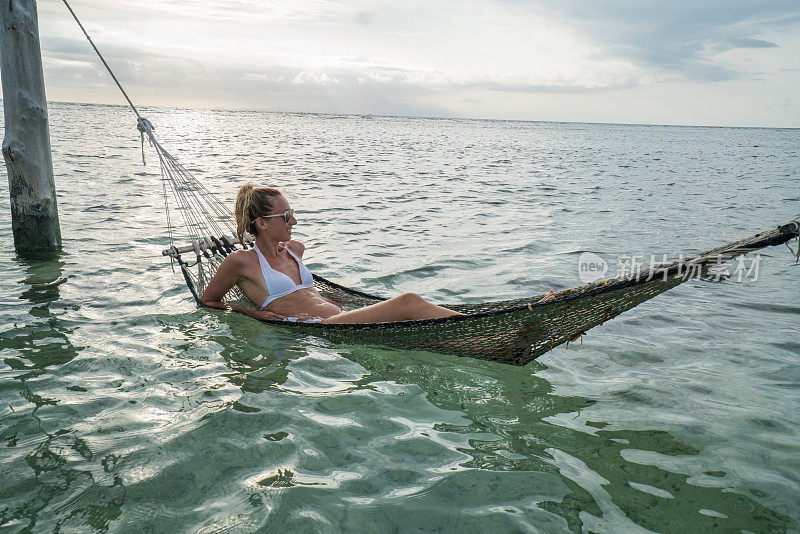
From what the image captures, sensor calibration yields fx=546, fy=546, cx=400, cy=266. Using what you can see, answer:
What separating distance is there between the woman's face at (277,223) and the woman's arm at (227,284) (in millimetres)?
237

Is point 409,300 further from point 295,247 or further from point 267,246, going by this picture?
point 295,247

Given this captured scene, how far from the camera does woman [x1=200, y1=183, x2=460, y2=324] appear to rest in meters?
3.94

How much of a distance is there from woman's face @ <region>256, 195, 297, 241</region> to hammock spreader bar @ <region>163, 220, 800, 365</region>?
67 cm

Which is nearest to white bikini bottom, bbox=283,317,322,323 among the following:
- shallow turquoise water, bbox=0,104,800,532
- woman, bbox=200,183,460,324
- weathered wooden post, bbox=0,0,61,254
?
woman, bbox=200,183,460,324

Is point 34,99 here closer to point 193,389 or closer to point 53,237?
point 53,237

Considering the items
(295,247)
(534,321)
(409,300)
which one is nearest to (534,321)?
(534,321)

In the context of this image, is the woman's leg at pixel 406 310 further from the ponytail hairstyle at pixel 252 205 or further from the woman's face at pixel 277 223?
the ponytail hairstyle at pixel 252 205

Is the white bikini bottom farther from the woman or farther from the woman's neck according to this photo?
the woman's neck

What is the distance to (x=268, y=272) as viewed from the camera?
4.04 metres

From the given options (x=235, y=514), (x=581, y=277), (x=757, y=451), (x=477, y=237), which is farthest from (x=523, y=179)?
(x=235, y=514)

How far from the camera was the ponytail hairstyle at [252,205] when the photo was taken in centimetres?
392

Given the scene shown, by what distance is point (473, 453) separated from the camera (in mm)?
2689

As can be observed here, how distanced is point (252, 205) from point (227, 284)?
2.09 feet

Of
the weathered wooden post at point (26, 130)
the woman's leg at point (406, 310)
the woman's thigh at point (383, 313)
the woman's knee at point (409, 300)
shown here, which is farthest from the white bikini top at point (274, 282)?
the weathered wooden post at point (26, 130)
